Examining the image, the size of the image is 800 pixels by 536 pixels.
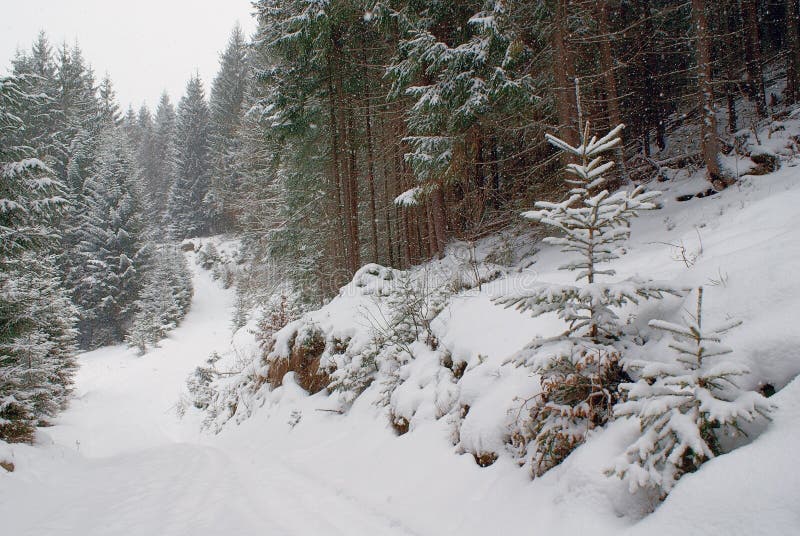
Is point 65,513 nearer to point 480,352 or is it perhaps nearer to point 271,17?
point 480,352

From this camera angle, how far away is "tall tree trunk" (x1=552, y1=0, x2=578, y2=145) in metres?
8.87

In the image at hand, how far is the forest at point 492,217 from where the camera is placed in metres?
2.87

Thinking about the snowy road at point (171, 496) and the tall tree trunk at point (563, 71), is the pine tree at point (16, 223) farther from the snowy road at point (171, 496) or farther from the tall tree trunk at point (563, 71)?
the tall tree trunk at point (563, 71)

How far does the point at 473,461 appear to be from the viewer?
377cm

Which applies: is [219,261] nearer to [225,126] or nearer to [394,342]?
[225,126]

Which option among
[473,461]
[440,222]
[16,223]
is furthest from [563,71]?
[16,223]

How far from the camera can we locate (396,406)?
5.43 m

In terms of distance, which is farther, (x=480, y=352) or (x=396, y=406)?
(x=396, y=406)

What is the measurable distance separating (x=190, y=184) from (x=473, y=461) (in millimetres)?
55132

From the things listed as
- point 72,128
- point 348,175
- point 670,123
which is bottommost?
point 348,175

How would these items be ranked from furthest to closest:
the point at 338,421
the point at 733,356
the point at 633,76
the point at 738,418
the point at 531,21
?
the point at 633,76, the point at 531,21, the point at 338,421, the point at 733,356, the point at 738,418

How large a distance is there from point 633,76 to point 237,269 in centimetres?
3466

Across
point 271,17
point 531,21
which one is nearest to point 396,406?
point 531,21

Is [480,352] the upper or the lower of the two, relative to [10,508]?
upper
